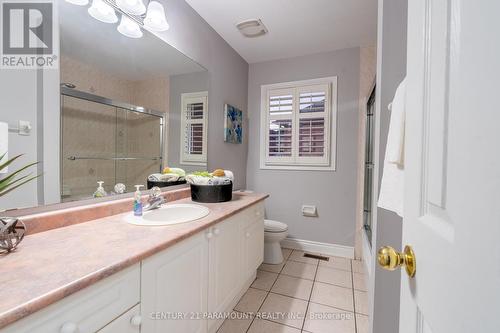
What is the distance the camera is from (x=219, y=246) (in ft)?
4.48

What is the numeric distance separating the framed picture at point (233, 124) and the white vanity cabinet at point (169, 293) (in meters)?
1.10

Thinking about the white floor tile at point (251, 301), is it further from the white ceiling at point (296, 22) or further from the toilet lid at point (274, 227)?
the white ceiling at point (296, 22)

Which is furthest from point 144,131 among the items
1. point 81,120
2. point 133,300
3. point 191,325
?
point 191,325

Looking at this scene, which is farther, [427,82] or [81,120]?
[81,120]

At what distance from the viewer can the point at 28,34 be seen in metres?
0.98

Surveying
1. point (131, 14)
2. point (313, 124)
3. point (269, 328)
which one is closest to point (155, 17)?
point (131, 14)

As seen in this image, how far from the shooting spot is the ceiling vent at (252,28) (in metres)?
2.13

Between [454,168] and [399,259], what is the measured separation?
0.27m

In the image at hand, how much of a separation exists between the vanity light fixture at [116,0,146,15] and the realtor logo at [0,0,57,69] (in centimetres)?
40

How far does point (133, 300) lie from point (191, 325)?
1.62 ft

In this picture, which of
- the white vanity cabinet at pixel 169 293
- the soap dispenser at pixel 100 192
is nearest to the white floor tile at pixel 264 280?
the white vanity cabinet at pixel 169 293

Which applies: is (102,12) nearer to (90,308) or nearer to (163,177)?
(163,177)

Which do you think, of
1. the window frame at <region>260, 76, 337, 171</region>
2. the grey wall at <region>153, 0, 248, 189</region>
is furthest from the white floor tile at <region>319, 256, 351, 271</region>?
the grey wall at <region>153, 0, 248, 189</region>

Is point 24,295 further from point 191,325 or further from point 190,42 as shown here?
point 190,42
